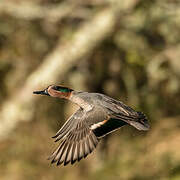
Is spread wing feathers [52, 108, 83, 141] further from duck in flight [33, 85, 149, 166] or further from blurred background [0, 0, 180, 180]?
blurred background [0, 0, 180, 180]

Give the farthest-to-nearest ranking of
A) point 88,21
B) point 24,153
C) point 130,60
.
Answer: point 24,153, point 88,21, point 130,60

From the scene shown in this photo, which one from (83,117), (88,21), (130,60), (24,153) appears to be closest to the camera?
(83,117)

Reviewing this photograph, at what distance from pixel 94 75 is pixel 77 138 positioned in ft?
13.7

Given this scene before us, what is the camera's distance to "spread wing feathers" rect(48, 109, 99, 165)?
2758mm

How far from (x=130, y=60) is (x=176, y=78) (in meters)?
0.68

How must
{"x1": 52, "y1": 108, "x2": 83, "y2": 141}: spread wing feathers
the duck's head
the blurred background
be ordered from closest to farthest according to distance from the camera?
{"x1": 52, "y1": 108, "x2": 83, "y2": 141}: spread wing feathers < the duck's head < the blurred background

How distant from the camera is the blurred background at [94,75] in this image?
561cm

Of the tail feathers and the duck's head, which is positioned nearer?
the tail feathers

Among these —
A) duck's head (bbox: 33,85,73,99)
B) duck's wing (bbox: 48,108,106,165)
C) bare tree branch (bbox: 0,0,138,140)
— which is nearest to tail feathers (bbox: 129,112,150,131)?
duck's wing (bbox: 48,108,106,165)

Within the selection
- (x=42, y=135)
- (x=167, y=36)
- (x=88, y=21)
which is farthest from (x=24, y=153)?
(x=167, y=36)

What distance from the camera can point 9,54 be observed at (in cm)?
725

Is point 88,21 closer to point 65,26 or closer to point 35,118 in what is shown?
point 65,26

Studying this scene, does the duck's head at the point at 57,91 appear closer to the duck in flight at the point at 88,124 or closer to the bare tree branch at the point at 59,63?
the duck in flight at the point at 88,124

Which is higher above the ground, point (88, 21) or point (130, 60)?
point (88, 21)
